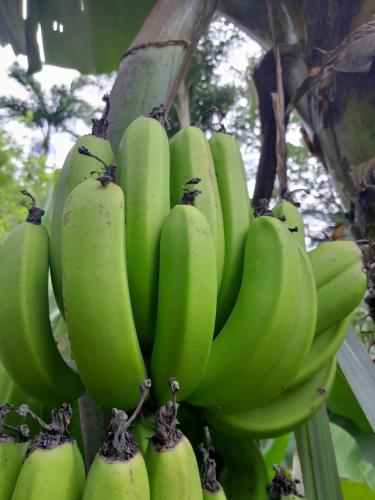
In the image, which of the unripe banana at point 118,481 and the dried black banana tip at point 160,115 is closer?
the unripe banana at point 118,481

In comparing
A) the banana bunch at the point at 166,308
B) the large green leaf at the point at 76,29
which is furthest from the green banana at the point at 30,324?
the large green leaf at the point at 76,29

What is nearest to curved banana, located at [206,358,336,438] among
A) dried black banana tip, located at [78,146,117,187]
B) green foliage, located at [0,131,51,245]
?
dried black banana tip, located at [78,146,117,187]

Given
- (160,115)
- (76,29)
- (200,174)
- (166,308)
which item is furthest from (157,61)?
(76,29)

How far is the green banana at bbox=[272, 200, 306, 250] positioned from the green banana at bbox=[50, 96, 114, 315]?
0.95 ft

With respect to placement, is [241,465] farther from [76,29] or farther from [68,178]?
[76,29]

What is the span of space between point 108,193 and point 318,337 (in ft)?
1.23

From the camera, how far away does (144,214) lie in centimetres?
58

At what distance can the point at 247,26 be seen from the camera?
48.4 inches

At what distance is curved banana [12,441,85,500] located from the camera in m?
0.44

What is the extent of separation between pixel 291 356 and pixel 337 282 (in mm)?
149

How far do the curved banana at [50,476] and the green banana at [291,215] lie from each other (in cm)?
45

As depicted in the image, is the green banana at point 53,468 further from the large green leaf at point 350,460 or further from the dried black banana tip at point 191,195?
the large green leaf at point 350,460

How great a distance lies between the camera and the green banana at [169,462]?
469 mm

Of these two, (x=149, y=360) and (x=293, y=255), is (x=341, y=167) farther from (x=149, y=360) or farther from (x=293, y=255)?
(x=149, y=360)
